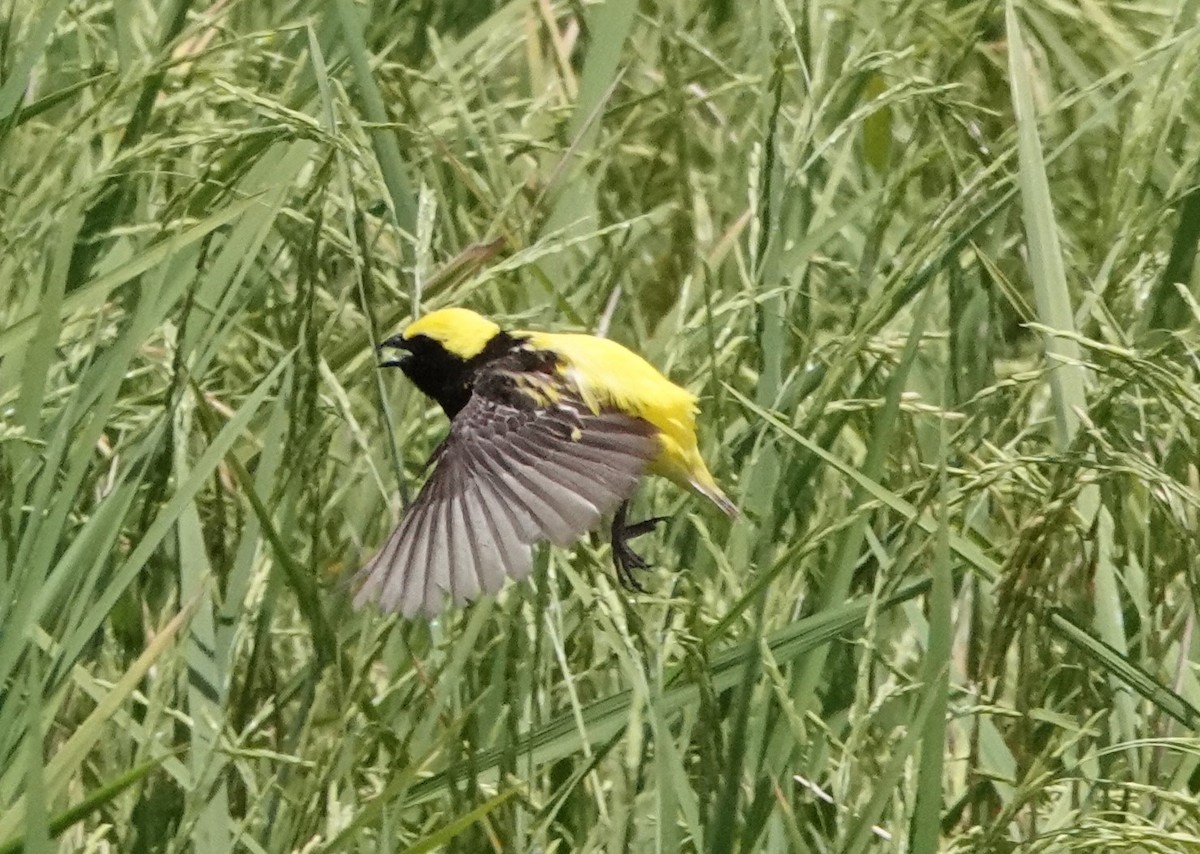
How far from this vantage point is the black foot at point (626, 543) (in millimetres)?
2336

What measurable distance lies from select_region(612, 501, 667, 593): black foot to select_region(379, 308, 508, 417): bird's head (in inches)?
9.5

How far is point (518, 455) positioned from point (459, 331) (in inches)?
12.6

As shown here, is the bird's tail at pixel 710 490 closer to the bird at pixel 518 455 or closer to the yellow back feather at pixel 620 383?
the bird at pixel 518 455

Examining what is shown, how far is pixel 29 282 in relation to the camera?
239 centimetres

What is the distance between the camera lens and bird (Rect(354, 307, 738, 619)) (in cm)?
184

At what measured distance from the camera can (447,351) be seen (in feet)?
8.09

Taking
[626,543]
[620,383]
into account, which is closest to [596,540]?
[626,543]

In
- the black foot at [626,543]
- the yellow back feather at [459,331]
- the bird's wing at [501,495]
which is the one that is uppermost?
the yellow back feather at [459,331]

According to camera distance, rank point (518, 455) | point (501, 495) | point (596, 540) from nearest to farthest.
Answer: point (501, 495)
point (518, 455)
point (596, 540)

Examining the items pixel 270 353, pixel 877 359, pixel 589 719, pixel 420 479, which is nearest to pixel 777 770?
pixel 589 719

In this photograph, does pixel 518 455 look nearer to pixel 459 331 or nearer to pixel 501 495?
pixel 501 495

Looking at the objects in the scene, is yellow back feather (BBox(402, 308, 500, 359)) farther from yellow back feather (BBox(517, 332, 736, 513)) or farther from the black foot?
the black foot

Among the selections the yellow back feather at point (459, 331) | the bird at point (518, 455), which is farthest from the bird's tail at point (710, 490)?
the yellow back feather at point (459, 331)

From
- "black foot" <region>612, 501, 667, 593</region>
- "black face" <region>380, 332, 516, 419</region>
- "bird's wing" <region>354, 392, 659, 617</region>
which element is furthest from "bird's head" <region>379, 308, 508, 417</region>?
"black foot" <region>612, 501, 667, 593</region>
